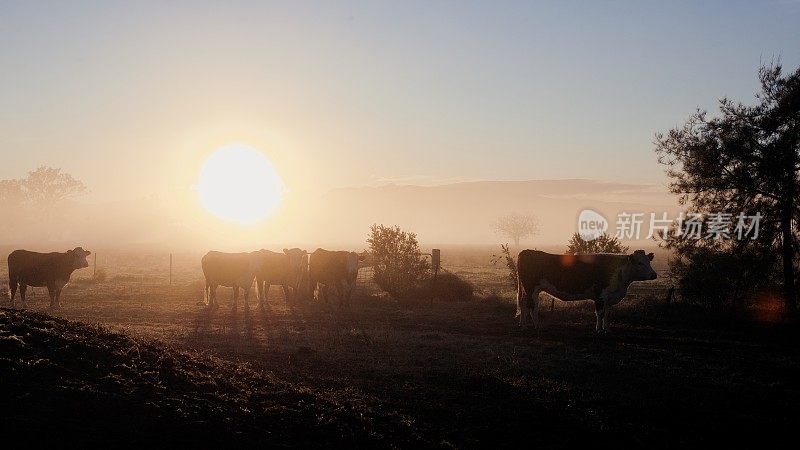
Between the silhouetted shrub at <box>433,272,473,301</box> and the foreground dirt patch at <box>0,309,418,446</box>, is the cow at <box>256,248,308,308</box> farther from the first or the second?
the foreground dirt patch at <box>0,309,418,446</box>

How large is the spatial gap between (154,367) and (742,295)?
23.3 meters

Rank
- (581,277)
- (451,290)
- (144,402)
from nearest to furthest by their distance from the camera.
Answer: (144,402) → (581,277) → (451,290)

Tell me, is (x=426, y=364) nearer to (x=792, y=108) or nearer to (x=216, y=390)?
(x=216, y=390)

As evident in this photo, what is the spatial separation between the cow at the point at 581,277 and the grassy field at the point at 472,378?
100cm

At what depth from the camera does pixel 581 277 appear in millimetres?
19516

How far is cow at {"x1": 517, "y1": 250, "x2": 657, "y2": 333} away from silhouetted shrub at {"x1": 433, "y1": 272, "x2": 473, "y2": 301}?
934cm

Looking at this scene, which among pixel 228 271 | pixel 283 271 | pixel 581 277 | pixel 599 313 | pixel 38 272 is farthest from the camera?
pixel 283 271

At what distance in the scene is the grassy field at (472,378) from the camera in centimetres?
873

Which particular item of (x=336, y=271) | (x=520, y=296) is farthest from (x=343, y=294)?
(x=520, y=296)

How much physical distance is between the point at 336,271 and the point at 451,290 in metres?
5.97

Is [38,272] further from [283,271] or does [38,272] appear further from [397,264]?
[397,264]

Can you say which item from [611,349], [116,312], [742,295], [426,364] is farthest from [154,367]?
[742,295]

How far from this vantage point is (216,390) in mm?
9969

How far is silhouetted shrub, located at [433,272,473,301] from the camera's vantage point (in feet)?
97.1
